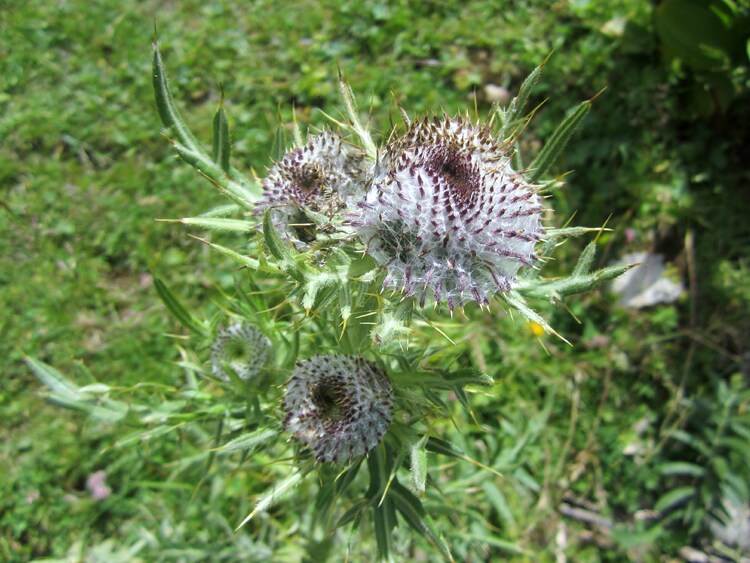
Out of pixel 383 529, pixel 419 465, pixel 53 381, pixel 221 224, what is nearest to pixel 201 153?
pixel 221 224

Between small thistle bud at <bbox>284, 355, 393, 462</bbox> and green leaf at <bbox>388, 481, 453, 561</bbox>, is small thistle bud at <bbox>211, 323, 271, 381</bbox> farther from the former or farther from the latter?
green leaf at <bbox>388, 481, 453, 561</bbox>

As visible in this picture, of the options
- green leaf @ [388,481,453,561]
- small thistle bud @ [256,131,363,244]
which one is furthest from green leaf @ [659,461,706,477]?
small thistle bud @ [256,131,363,244]

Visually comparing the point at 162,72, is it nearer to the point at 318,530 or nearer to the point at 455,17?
the point at 318,530

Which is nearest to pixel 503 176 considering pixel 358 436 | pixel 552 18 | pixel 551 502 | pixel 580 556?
pixel 358 436

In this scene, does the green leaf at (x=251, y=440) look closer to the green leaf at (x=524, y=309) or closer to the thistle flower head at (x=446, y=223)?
the thistle flower head at (x=446, y=223)

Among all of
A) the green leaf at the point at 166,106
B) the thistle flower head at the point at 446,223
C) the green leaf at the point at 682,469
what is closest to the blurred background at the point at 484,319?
the green leaf at the point at 682,469

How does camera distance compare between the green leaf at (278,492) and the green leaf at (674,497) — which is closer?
the green leaf at (278,492)

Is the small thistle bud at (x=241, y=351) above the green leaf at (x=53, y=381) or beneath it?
above
